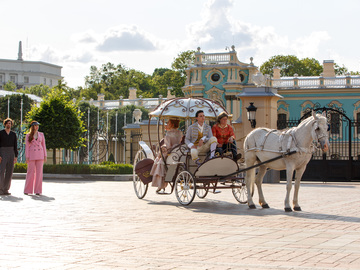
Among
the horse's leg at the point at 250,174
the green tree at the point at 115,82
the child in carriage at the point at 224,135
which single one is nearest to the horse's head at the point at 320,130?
the horse's leg at the point at 250,174

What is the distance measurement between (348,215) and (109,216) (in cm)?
384

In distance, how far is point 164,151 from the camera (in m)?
13.2

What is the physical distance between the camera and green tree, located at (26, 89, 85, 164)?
28.4m

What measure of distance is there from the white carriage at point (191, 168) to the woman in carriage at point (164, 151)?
0.13 meters

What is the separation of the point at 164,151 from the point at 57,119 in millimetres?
16314

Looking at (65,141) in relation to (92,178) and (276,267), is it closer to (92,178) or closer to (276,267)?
(92,178)

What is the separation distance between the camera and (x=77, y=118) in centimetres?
2972

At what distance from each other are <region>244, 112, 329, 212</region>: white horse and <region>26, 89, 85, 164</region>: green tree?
58.1 ft

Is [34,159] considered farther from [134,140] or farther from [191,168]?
[134,140]

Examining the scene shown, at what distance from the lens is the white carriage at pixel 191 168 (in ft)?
39.5

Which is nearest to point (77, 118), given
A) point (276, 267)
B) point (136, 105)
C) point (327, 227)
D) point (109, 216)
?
point (109, 216)

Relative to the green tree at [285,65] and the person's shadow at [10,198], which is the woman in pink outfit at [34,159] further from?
the green tree at [285,65]

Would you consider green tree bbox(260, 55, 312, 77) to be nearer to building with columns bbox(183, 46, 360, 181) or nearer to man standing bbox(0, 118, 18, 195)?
building with columns bbox(183, 46, 360, 181)

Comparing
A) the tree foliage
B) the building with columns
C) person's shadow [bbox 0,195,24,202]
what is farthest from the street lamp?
the tree foliage
